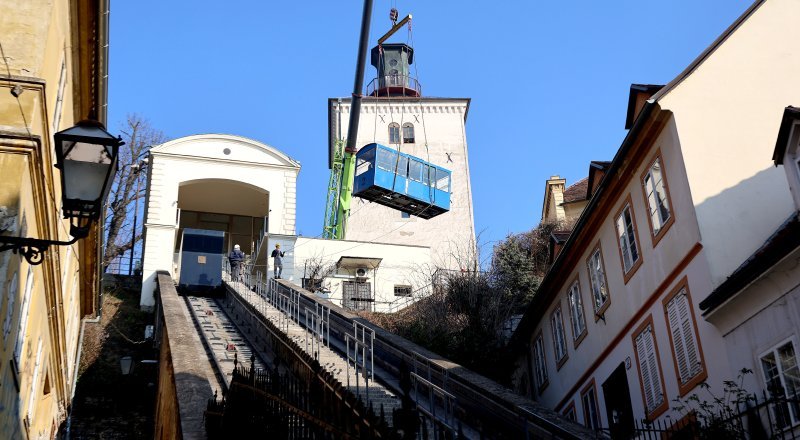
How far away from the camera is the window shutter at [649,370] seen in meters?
14.9

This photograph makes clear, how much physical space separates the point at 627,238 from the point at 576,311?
12.6ft

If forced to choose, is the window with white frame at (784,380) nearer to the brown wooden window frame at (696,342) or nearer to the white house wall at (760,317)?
the white house wall at (760,317)

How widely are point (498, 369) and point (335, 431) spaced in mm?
15850

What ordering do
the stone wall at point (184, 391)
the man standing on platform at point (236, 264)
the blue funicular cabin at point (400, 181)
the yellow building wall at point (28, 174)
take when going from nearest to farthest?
1. the yellow building wall at point (28, 174)
2. the stone wall at point (184, 391)
3. the blue funicular cabin at point (400, 181)
4. the man standing on platform at point (236, 264)

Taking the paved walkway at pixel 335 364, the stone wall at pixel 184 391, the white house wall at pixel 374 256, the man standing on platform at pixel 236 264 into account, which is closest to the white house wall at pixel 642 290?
the paved walkway at pixel 335 364

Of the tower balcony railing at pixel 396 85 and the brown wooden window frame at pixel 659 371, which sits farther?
the tower balcony railing at pixel 396 85

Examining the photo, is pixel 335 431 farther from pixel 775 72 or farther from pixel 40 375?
pixel 775 72

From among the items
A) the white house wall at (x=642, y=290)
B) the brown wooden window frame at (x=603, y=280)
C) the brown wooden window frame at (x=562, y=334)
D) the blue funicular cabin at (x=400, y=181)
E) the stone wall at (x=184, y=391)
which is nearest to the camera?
the stone wall at (x=184, y=391)

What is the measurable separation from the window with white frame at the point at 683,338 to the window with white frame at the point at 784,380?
5.89 ft

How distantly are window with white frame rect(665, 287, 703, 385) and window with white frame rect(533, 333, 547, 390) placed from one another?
8583mm

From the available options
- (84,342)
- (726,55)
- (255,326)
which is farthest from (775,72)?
(84,342)

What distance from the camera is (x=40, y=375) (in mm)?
13078

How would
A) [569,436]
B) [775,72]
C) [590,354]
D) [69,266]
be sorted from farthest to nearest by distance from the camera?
1. [590,354]
2. [69,266]
3. [775,72]
4. [569,436]

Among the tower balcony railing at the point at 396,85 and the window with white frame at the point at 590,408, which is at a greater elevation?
the tower balcony railing at the point at 396,85
